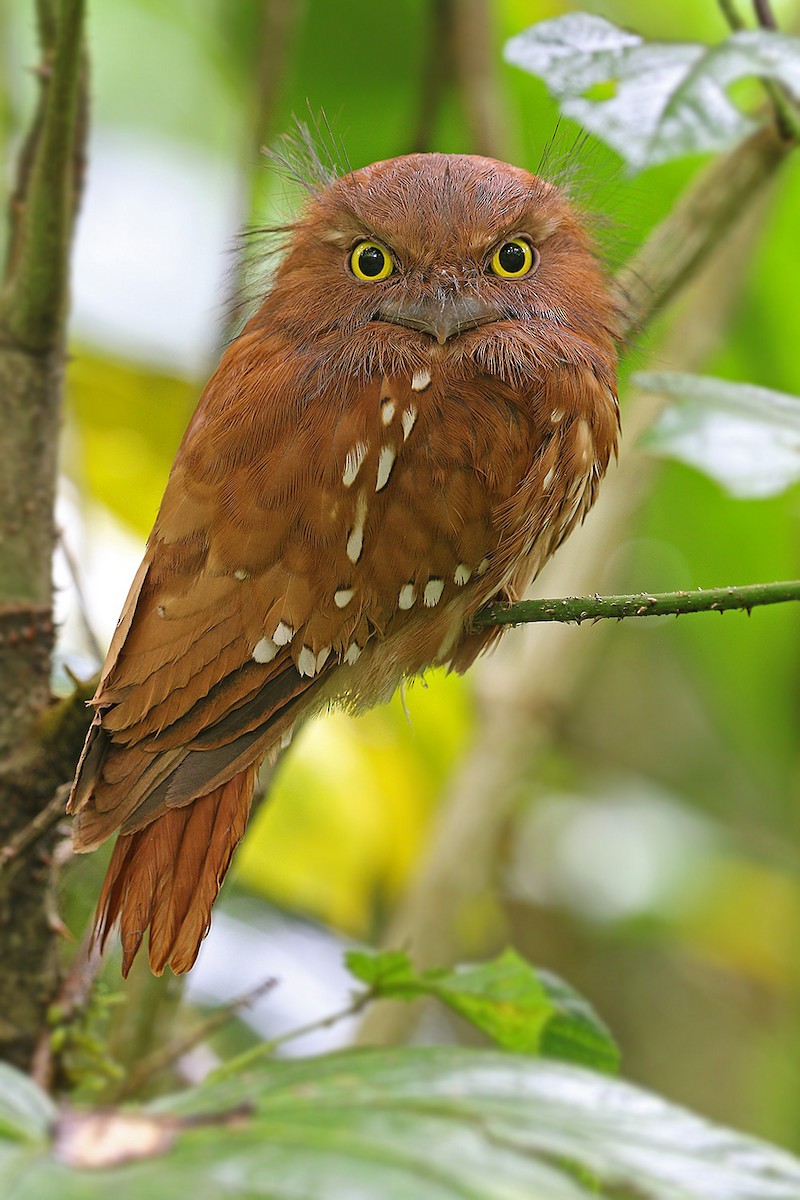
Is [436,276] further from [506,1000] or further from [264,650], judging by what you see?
[506,1000]

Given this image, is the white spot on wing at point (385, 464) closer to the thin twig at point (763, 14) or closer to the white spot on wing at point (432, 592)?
the white spot on wing at point (432, 592)

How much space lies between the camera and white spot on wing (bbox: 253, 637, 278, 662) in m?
1.29

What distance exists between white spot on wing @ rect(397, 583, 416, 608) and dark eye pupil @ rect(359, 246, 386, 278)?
345mm

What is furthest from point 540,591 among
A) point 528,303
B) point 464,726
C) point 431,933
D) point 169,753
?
point 169,753

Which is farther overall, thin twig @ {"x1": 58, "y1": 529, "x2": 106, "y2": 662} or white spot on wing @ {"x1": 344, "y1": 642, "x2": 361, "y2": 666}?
thin twig @ {"x1": 58, "y1": 529, "x2": 106, "y2": 662}

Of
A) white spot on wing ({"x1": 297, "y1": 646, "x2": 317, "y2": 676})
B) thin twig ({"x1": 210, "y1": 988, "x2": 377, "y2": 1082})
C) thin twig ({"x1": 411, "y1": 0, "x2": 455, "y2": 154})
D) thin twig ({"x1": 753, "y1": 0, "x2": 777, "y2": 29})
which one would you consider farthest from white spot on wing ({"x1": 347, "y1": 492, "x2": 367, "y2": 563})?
thin twig ({"x1": 411, "y1": 0, "x2": 455, "y2": 154})

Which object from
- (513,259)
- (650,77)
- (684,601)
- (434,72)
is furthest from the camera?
(434,72)

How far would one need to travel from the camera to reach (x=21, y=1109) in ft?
2.25

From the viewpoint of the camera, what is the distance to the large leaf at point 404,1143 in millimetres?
563

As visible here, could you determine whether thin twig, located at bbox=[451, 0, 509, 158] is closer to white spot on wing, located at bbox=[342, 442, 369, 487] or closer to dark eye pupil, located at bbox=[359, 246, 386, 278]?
dark eye pupil, located at bbox=[359, 246, 386, 278]

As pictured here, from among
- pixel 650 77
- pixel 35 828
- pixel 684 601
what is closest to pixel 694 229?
pixel 650 77

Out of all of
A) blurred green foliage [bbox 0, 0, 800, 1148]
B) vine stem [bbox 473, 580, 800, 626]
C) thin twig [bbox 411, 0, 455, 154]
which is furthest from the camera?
blurred green foliage [bbox 0, 0, 800, 1148]

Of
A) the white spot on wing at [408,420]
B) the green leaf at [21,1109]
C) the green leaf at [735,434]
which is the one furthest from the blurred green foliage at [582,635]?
the green leaf at [21,1109]

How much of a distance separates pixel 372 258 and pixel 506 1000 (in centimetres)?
79
